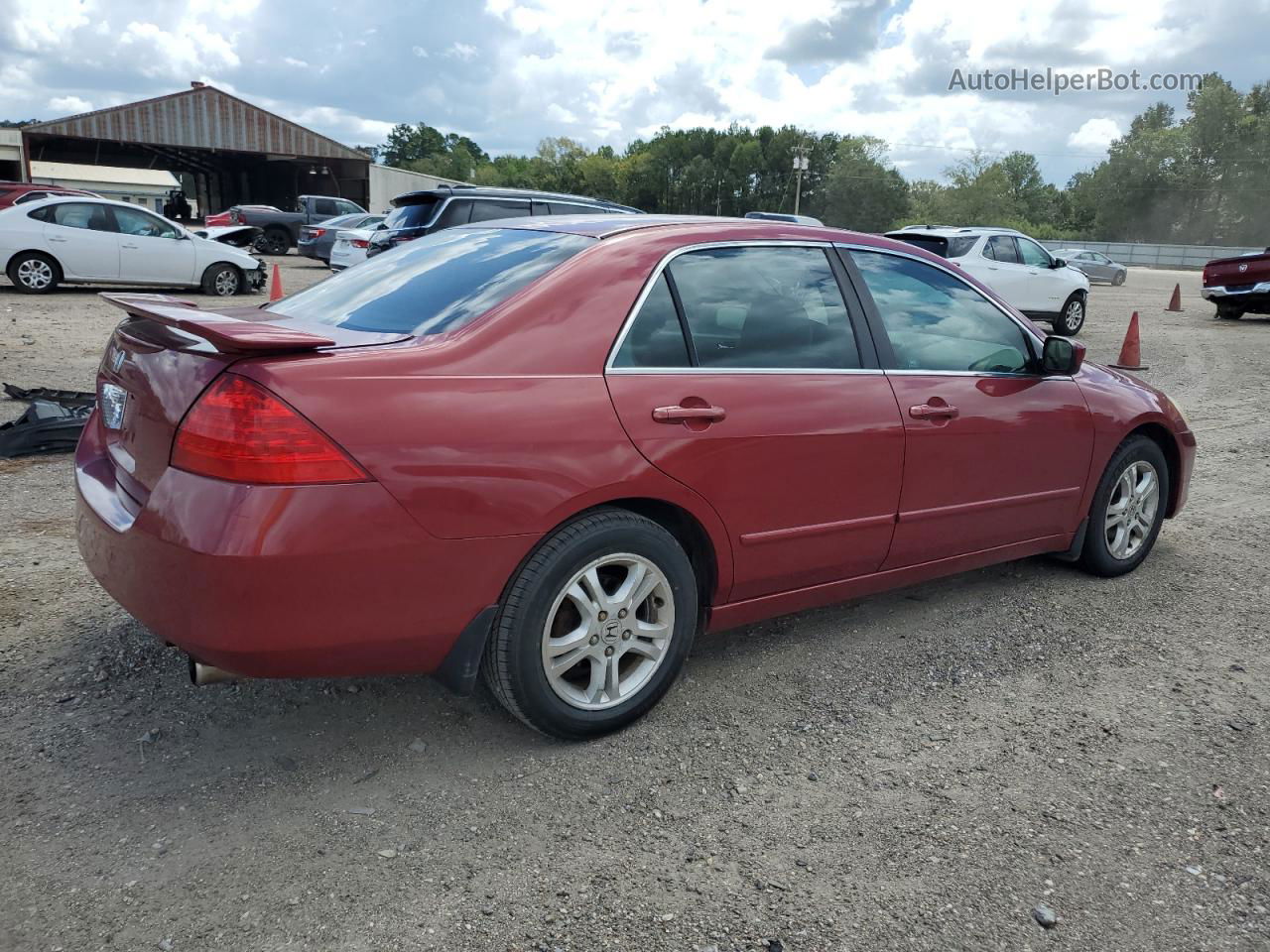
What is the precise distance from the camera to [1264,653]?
13.0ft

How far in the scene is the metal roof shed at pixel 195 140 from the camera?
41.6m

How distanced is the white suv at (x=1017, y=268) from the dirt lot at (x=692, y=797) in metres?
11.7

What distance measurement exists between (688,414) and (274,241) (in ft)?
95.2

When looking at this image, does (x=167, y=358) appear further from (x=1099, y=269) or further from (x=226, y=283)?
(x=1099, y=269)

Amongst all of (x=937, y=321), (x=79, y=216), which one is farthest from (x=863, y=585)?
(x=79, y=216)

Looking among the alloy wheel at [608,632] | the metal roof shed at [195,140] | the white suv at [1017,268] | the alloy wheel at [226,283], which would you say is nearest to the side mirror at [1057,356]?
the alloy wheel at [608,632]

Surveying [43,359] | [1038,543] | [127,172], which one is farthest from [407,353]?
[127,172]

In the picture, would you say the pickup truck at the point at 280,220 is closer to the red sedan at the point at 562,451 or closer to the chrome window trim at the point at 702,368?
the red sedan at the point at 562,451

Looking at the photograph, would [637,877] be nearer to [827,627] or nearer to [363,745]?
[363,745]

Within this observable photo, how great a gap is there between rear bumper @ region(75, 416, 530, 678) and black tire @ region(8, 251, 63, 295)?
14.6 meters

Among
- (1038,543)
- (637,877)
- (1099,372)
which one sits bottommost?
(637,877)

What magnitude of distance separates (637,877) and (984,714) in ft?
4.85

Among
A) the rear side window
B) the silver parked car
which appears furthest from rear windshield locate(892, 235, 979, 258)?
the silver parked car

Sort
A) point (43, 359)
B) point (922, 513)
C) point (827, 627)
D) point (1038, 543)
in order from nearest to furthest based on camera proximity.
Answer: point (922, 513) → point (827, 627) → point (1038, 543) → point (43, 359)
